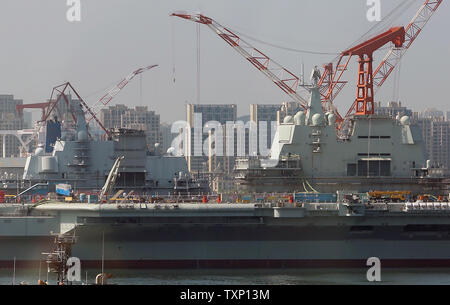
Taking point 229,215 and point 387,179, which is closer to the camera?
point 229,215

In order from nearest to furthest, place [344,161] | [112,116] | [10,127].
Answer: [344,161] → [112,116] → [10,127]

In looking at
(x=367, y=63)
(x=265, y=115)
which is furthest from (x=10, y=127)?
(x=367, y=63)

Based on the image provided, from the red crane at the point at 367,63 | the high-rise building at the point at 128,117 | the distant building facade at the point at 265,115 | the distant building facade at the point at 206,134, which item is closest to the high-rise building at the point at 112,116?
the high-rise building at the point at 128,117

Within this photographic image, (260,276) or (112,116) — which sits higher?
(112,116)

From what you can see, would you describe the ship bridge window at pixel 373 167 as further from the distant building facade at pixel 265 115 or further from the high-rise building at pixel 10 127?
the high-rise building at pixel 10 127

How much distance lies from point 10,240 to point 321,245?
41.1ft

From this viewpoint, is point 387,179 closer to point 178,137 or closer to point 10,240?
point 10,240

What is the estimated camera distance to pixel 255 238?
117ft

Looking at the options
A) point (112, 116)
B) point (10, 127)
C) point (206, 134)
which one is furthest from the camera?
point (10, 127)

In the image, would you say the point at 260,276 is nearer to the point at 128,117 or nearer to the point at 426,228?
the point at 426,228

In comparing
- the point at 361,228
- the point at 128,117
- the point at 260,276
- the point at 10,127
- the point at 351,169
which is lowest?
the point at 260,276

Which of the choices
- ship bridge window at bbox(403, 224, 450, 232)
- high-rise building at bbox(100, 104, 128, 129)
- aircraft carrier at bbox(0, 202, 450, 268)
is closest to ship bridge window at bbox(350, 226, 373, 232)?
aircraft carrier at bbox(0, 202, 450, 268)
